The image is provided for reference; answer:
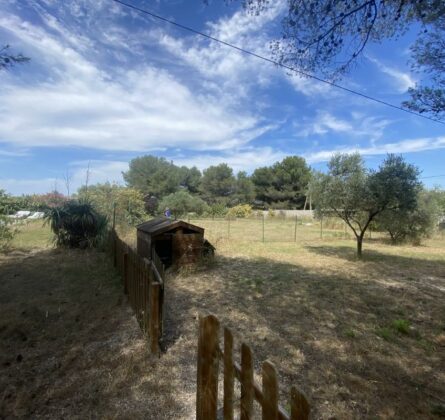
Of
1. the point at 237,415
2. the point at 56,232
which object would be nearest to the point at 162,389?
the point at 237,415

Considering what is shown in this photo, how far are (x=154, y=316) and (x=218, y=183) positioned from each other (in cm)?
4546

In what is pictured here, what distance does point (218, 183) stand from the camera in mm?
48312

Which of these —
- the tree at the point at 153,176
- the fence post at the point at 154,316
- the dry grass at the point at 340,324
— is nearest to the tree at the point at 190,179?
the tree at the point at 153,176

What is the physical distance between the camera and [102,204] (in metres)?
13.7

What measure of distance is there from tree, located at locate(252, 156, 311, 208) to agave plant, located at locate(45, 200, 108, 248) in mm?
37981

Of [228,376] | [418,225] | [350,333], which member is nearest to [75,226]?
[350,333]

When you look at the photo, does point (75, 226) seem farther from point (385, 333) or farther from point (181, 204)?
point (181, 204)

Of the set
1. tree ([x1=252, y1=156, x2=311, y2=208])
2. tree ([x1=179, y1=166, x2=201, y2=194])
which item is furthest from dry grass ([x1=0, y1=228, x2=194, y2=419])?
tree ([x1=179, y1=166, x2=201, y2=194])

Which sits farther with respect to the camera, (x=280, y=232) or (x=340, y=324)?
(x=280, y=232)

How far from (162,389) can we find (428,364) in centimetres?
273

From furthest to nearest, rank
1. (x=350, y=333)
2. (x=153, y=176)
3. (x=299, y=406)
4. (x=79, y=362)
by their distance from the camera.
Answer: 1. (x=153, y=176)
2. (x=350, y=333)
3. (x=79, y=362)
4. (x=299, y=406)

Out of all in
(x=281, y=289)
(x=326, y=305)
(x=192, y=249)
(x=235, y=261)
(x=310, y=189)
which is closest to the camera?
(x=326, y=305)

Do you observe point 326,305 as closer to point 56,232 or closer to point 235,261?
point 235,261

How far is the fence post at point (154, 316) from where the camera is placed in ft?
10.4
